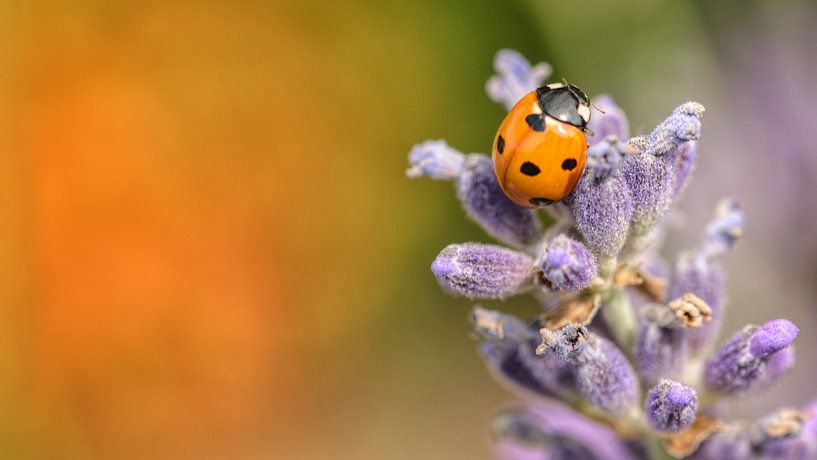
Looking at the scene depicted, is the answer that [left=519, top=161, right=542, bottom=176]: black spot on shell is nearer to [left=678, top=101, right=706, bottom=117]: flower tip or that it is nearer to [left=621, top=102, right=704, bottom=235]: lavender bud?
[left=621, top=102, right=704, bottom=235]: lavender bud

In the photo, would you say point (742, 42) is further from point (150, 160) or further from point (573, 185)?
point (150, 160)

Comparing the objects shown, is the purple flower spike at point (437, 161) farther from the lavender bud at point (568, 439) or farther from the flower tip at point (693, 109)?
the lavender bud at point (568, 439)

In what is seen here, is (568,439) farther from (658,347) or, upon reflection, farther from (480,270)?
(480,270)

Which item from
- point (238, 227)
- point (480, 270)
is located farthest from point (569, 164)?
point (238, 227)

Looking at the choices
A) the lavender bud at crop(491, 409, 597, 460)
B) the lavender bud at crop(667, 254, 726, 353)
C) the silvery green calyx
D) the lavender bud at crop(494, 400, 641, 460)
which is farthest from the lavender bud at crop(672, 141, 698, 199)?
the lavender bud at crop(491, 409, 597, 460)


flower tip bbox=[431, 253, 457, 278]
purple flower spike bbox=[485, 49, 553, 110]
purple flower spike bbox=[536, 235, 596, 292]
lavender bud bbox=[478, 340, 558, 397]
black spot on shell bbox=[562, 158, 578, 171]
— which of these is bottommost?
flower tip bbox=[431, 253, 457, 278]

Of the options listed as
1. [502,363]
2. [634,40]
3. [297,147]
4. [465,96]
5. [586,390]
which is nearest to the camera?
[586,390]

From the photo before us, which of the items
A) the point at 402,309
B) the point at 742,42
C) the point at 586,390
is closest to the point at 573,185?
the point at 586,390

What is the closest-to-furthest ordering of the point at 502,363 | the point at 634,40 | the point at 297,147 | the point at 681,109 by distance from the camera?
the point at 681,109 → the point at 502,363 → the point at 634,40 → the point at 297,147
